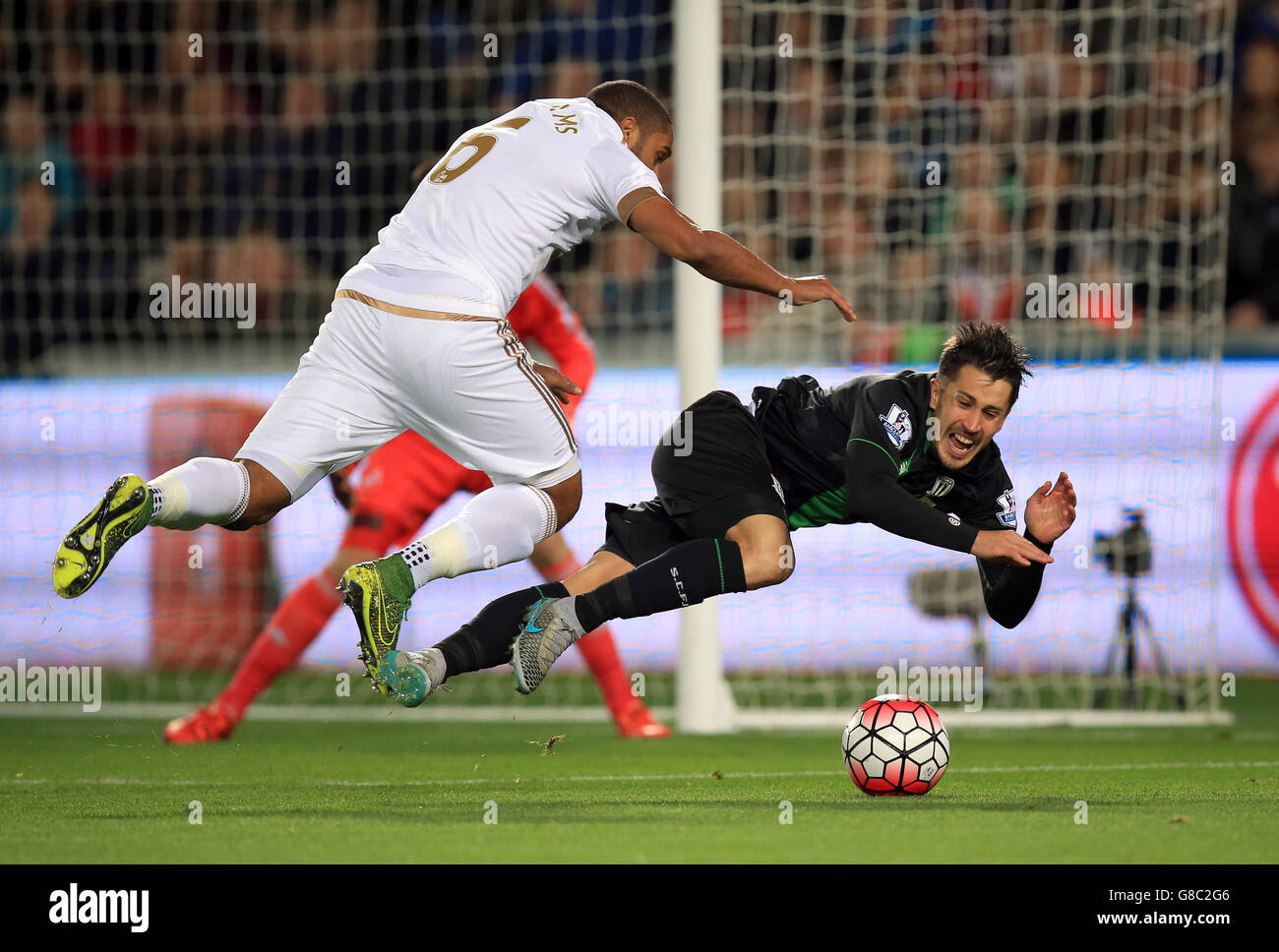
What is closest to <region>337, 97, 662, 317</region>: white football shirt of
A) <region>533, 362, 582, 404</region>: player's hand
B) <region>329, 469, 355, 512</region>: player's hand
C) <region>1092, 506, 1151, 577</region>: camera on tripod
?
<region>533, 362, 582, 404</region>: player's hand

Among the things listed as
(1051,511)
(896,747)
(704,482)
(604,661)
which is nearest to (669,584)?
(704,482)

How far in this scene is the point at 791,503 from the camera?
5.49m

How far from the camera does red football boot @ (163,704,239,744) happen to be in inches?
274

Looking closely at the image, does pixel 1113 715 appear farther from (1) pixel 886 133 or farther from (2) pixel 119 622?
(2) pixel 119 622

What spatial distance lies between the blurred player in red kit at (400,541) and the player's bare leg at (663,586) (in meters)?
1.87

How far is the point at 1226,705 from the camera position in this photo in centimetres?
840

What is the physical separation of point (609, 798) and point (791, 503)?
1098mm

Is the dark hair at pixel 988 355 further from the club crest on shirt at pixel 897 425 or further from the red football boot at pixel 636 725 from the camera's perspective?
the red football boot at pixel 636 725

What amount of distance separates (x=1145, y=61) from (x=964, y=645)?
3191mm

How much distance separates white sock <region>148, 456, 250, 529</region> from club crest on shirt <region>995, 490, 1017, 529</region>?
2.22 meters

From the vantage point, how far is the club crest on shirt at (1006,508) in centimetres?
525

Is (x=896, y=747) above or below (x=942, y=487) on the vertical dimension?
below

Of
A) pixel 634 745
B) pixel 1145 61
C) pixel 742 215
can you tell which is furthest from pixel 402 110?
pixel 634 745

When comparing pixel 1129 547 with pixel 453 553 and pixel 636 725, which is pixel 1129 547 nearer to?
pixel 636 725
